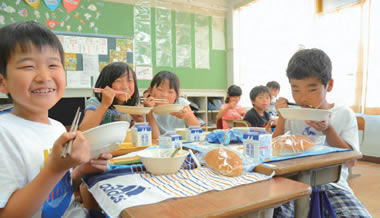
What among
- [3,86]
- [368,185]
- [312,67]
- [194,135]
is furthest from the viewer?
[368,185]

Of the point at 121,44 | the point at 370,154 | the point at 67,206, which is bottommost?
the point at 370,154

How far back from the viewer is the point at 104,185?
2.47 ft

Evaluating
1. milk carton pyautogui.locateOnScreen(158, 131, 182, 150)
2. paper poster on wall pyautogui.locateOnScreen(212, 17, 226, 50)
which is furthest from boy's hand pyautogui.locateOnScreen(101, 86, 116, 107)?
paper poster on wall pyautogui.locateOnScreen(212, 17, 226, 50)

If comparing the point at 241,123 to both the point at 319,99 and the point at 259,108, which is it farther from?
the point at 319,99

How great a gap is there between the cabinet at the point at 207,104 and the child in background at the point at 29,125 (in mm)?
4097

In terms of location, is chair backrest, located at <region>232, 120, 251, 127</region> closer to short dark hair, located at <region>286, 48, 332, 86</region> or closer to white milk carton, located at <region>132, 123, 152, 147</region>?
short dark hair, located at <region>286, 48, 332, 86</region>

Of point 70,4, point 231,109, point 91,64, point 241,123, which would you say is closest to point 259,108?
point 241,123

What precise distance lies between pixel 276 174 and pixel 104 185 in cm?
58

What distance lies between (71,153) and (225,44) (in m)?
5.52

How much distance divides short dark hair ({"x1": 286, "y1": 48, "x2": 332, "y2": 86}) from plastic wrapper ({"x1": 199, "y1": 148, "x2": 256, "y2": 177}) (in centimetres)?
67

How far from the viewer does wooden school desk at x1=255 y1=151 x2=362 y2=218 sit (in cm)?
88

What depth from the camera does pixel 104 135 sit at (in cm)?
67

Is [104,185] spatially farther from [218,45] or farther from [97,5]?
[218,45]

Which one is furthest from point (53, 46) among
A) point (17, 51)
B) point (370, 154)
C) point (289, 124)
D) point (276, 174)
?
point (370, 154)
